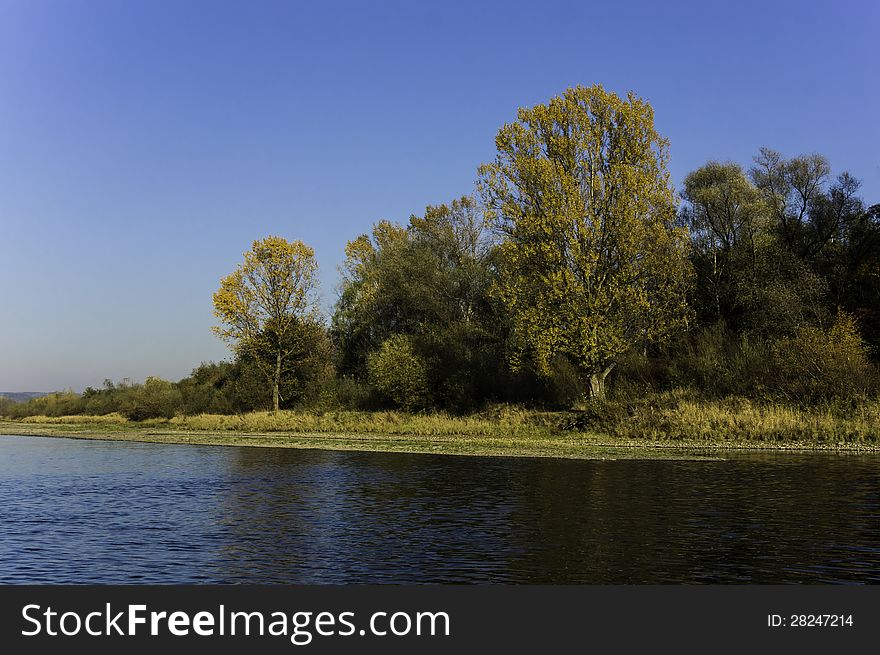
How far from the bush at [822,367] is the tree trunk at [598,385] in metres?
8.48

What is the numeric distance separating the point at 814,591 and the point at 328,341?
58.7 meters

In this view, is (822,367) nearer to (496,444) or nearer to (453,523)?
(496,444)

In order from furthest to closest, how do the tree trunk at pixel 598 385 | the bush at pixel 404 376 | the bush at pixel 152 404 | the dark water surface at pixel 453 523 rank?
the bush at pixel 152 404 < the bush at pixel 404 376 < the tree trunk at pixel 598 385 < the dark water surface at pixel 453 523

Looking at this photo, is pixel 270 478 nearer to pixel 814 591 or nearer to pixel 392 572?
pixel 392 572

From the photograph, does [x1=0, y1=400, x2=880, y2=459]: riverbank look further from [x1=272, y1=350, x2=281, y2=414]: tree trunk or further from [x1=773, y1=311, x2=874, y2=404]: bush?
[x1=272, y1=350, x2=281, y2=414]: tree trunk

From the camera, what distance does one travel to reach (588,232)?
41.0 m

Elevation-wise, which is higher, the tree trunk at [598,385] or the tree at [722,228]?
the tree at [722,228]

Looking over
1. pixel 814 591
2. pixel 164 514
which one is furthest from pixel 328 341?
pixel 814 591

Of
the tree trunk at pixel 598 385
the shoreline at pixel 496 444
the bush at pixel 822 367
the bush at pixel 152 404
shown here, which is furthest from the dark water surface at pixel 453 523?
the bush at pixel 152 404

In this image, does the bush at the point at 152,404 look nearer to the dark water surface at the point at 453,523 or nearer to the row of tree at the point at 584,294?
the row of tree at the point at 584,294

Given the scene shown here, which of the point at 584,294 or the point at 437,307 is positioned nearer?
the point at 584,294

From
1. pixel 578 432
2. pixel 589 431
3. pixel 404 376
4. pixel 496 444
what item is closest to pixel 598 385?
pixel 589 431

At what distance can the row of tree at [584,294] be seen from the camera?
41125 millimetres

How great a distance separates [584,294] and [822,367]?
11.9m
